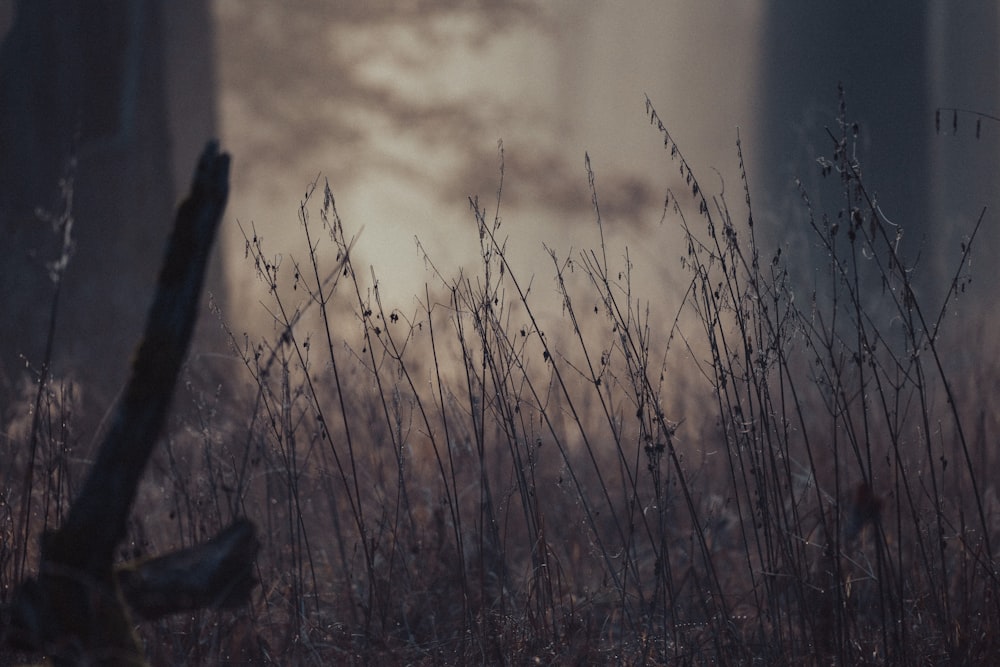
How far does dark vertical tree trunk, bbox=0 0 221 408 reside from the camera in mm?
5320

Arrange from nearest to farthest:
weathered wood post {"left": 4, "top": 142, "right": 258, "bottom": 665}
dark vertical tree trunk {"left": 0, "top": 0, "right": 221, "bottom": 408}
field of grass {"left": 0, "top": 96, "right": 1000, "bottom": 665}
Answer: weathered wood post {"left": 4, "top": 142, "right": 258, "bottom": 665}, field of grass {"left": 0, "top": 96, "right": 1000, "bottom": 665}, dark vertical tree trunk {"left": 0, "top": 0, "right": 221, "bottom": 408}

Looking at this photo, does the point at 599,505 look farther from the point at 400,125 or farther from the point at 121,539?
the point at 400,125

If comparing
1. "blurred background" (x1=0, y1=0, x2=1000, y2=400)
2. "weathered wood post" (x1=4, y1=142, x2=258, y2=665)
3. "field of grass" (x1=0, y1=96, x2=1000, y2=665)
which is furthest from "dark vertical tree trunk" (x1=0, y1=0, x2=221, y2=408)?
"weathered wood post" (x1=4, y1=142, x2=258, y2=665)

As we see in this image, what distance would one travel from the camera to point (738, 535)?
317cm

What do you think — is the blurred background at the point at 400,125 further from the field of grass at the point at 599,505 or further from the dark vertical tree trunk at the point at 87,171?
the field of grass at the point at 599,505

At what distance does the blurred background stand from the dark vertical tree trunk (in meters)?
0.01

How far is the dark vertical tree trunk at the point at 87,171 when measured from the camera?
532 centimetres

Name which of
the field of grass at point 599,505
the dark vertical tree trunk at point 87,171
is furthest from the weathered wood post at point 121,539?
the dark vertical tree trunk at point 87,171

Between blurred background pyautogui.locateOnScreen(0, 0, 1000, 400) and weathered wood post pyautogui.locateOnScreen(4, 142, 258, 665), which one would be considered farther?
blurred background pyautogui.locateOnScreen(0, 0, 1000, 400)

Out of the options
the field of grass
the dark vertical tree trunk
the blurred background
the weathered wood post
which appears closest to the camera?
the weathered wood post

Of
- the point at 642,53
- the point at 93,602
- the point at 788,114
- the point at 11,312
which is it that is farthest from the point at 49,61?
the point at 788,114

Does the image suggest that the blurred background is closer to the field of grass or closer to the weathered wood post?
the field of grass

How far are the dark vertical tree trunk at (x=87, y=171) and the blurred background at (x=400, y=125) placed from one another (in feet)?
0.05

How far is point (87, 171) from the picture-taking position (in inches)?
242
